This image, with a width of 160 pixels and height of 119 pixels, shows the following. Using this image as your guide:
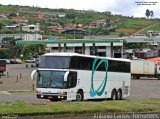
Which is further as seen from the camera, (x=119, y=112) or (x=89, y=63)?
(x=89, y=63)

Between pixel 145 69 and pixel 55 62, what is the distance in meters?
42.5

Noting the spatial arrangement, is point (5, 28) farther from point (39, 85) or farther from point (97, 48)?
point (39, 85)

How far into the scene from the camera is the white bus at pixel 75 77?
27761 mm

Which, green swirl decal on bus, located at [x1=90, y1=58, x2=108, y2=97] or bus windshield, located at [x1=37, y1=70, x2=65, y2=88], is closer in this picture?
bus windshield, located at [x1=37, y1=70, x2=65, y2=88]

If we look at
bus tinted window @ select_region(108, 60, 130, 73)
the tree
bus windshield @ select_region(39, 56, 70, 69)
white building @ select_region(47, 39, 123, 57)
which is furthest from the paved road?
the tree

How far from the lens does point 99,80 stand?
31734mm

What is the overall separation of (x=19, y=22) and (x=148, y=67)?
13410cm

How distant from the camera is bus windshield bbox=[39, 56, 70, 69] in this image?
28070 mm

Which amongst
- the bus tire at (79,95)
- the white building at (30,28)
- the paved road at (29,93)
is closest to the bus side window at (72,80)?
the bus tire at (79,95)

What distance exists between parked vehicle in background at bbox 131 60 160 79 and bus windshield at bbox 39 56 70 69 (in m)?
42.1

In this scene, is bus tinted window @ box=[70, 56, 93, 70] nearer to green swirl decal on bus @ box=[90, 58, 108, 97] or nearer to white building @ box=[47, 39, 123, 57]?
green swirl decal on bus @ box=[90, 58, 108, 97]

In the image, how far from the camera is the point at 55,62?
28.3 metres

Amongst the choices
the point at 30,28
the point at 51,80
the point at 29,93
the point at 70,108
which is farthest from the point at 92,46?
the point at 70,108

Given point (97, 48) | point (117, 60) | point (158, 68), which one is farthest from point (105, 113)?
point (97, 48)
